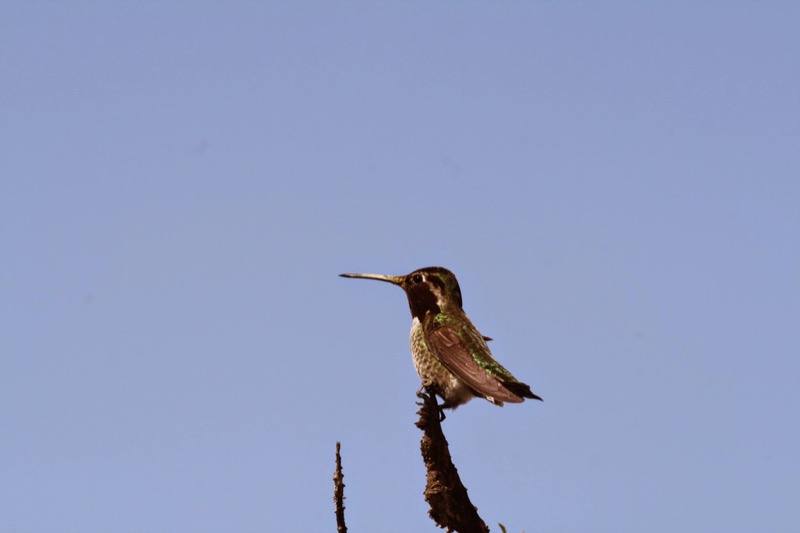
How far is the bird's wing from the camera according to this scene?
9.05m

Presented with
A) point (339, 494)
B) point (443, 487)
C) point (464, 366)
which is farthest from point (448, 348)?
point (339, 494)

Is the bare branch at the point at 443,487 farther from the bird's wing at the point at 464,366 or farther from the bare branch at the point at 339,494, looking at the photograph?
the bare branch at the point at 339,494

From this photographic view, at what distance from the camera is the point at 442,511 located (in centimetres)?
752

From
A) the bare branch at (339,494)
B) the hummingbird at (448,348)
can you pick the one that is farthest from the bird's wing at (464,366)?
the bare branch at (339,494)

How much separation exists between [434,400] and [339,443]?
3.95m

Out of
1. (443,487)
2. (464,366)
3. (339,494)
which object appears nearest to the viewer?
(339,494)

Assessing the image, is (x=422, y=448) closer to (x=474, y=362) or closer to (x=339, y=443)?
(x=474, y=362)

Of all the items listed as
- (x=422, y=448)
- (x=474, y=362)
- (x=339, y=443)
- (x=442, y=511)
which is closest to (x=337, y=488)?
(x=339, y=443)

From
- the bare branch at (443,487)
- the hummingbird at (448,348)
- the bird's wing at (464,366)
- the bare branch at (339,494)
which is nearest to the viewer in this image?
Answer: the bare branch at (339,494)

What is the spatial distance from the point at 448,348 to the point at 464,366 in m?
0.49

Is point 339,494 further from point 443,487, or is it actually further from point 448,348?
point 448,348

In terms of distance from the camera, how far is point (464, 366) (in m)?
10.1

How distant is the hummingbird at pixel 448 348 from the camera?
30.9 ft

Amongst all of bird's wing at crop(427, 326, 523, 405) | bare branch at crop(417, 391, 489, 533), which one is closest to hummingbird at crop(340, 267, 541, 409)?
bird's wing at crop(427, 326, 523, 405)
